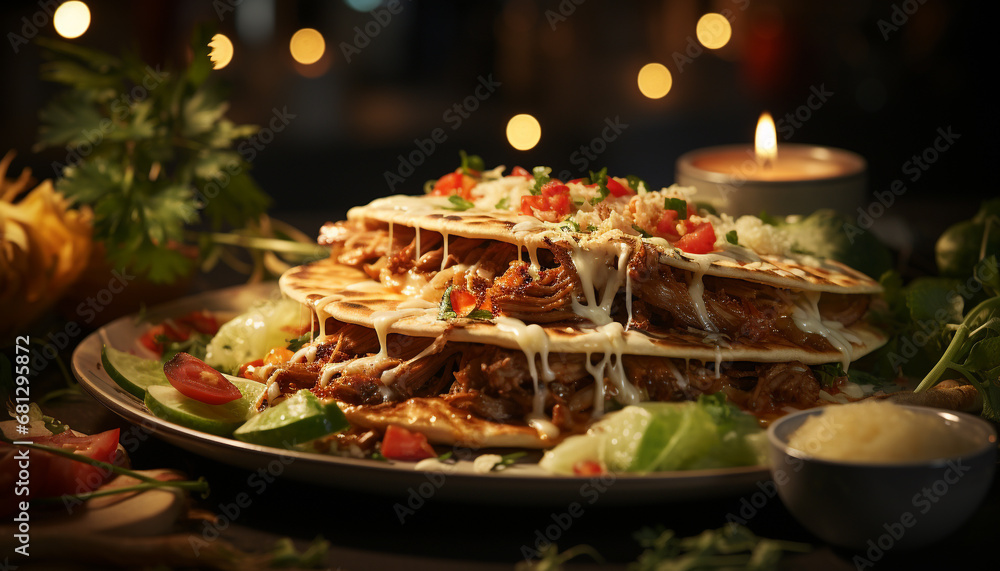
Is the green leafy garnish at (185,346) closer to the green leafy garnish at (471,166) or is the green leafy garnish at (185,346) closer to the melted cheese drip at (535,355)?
the green leafy garnish at (471,166)

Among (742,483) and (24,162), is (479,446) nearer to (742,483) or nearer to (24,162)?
(742,483)

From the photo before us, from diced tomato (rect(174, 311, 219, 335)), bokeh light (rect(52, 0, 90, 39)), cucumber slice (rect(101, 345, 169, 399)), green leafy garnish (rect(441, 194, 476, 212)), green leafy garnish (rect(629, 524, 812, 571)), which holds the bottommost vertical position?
green leafy garnish (rect(629, 524, 812, 571))

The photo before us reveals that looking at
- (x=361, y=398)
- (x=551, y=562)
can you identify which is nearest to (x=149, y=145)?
(x=361, y=398)

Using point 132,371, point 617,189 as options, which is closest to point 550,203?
point 617,189

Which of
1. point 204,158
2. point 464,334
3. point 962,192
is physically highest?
point 204,158

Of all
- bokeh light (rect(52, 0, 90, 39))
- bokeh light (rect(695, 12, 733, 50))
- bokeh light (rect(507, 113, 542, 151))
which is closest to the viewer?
bokeh light (rect(52, 0, 90, 39))

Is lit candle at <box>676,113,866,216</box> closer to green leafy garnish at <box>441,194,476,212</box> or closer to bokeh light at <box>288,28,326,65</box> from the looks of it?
green leafy garnish at <box>441,194,476,212</box>

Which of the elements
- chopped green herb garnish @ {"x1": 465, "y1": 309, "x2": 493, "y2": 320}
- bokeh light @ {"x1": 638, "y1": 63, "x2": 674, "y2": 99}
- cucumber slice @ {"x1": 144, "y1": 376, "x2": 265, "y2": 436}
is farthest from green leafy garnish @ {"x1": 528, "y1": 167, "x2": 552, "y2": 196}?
bokeh light @ {"x1": 638, "y1": 63, "x2": 674, "y2": 99}
